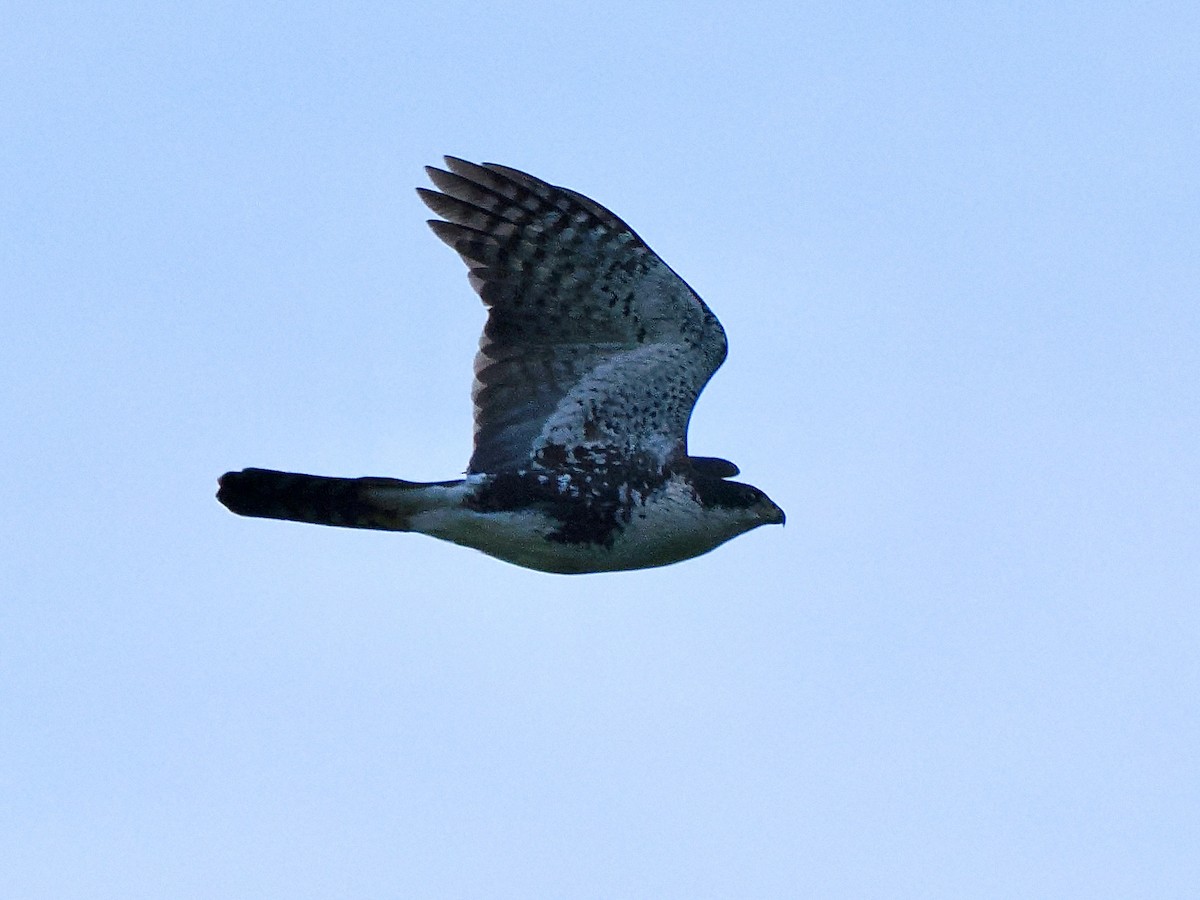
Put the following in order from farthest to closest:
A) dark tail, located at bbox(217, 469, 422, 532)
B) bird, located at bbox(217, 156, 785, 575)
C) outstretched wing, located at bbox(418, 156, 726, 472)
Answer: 1. outstretched wing, located at bbox(418, 156, 726, 472)
2. bird, located at bbox(217, 156, 785, 575)
3. dark tail, located at bbox(217, 469, 422, 532)

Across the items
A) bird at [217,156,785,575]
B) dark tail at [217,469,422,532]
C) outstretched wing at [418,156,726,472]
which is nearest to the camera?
dark tail at [217,469,422,532]

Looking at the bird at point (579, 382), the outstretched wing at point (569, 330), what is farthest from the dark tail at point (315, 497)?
the outstretched wing at point (569, 330)

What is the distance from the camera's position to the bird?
323 inches

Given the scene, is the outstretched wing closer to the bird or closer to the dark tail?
the bird

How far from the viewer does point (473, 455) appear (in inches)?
336

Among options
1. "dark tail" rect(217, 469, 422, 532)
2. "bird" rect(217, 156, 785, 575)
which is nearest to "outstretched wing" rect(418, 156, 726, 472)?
"bird" rect(217, 156, 785, 575)

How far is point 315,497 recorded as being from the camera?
7.94m

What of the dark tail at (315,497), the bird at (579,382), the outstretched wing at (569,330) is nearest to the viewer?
the dark tail at (315,497)

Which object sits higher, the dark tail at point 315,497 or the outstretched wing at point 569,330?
the outstretched wing at point 569,330

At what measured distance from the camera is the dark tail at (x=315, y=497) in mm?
7879

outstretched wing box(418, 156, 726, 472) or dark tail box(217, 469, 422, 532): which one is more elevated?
outstretched wing box(418, 156, 726, 472)

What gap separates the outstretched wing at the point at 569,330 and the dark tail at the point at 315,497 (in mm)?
570

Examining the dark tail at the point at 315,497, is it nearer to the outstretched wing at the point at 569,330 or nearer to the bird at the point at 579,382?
the bird at the point at 579,382

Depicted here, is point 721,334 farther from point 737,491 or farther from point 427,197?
point 427,197
